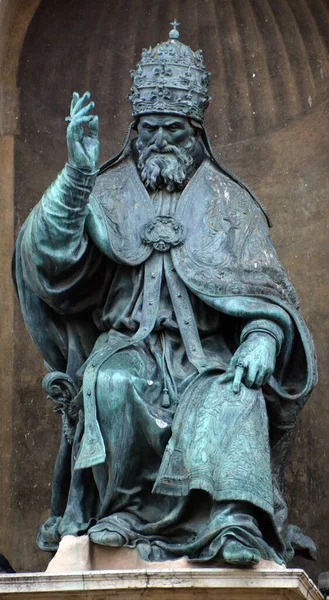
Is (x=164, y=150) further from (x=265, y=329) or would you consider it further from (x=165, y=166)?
(x=265, y=329)

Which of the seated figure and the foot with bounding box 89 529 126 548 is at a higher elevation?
the seated figure

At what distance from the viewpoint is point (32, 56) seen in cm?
967

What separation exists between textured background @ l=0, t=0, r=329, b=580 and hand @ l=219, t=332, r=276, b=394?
54.3 inches

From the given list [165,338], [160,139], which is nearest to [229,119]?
[160,139]

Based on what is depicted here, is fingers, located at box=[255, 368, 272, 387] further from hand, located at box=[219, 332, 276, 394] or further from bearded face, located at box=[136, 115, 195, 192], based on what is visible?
bearded face, located at box=[136, 115, 195, 192]

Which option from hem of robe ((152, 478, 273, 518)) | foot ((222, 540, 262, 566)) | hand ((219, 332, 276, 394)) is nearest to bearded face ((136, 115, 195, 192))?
hand ((219, 332, 276, 394))

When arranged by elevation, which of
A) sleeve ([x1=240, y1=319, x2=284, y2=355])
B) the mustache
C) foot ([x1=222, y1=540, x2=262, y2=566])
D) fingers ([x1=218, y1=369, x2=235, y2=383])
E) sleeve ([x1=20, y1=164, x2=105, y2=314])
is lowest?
foot ([x1=222, y1=540, x2=262, y2=566])

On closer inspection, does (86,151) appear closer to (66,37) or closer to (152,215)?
(152,215)

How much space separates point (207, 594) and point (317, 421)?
1994 mm

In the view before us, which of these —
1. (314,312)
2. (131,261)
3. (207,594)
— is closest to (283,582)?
(207,594)

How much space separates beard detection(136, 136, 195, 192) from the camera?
8.58 metres

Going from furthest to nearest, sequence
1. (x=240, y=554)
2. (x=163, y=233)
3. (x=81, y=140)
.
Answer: (x=163, y=233), (x=81, y=140), (x=240, y=554)

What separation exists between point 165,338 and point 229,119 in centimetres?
181

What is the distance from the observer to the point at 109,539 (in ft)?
25.3
